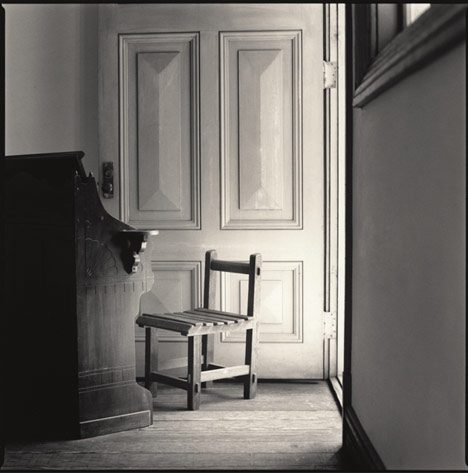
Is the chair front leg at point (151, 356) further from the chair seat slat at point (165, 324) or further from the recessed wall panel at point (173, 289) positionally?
the recessed wall panel at point (173, 289)

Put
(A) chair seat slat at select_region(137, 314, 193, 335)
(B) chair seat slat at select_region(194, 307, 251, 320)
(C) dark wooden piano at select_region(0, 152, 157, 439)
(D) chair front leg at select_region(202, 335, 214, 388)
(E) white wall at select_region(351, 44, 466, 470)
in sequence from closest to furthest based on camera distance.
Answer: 1. (E) white wall at select_region(351, 44, 466, 470)
2. (C) dark wooden piano at select_region(0, 152, 157, 439)
3. (A) chair seat slat at select_region(137, 314, 193, 335)
4. (B) chair seat slat at select_region(194, 307, 251, 320)
5. (D) chair front leg at select_region(202, 335, 214, 388)

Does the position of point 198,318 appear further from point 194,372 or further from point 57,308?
point 57,308

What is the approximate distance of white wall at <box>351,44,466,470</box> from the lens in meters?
1.34

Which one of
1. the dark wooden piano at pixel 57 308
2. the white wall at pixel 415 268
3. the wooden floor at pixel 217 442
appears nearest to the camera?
the white wall at pixel 415 268

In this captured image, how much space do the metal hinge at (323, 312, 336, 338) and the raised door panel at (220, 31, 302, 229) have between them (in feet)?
1.76

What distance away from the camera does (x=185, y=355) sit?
3945 millimetres

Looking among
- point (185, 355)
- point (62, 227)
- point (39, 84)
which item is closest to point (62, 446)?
point (62, 227)

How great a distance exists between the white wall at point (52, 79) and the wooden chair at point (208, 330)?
1015 millimetres

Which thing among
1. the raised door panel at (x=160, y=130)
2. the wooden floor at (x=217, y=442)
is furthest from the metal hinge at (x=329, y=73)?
the wooden floor at (x=217, y=442)

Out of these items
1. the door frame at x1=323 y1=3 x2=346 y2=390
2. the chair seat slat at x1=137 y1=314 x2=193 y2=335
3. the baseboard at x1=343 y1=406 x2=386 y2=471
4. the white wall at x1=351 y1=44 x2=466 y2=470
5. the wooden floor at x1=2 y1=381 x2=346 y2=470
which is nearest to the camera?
the white wall at x1=351 y1=44 x2=466 y2=470

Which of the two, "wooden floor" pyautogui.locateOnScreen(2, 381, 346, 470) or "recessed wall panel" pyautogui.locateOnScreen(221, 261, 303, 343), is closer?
"wooden floor" pyautogui.locateOnScreen(2, 381, 346, 470)

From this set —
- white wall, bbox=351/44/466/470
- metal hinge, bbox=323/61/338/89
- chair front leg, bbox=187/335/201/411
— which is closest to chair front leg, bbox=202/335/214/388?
chair front leg, bbox=187/335/201/411

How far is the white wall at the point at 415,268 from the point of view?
1.34 metres

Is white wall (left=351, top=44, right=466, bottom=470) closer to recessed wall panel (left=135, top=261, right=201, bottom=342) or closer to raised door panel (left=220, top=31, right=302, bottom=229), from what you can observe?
raised door panel (left=220, top=31, right=302, bottom=229)
